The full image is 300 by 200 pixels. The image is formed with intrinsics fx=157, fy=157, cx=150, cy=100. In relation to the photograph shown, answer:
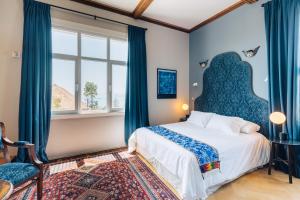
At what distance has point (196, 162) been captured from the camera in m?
1.81

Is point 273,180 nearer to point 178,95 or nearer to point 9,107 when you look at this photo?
point 178,95

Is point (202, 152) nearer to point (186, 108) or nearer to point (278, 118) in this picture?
→ point (278, 118)

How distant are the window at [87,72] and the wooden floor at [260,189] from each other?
2493 millimetres

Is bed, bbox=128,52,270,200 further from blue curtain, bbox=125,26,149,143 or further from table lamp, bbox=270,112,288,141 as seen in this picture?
blue curtain, bbox=125,26,149,143

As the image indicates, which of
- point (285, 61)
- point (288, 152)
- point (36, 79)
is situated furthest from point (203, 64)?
point (36, 79)

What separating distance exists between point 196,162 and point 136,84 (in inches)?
86.4

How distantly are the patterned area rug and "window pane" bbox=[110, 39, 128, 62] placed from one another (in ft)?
7.12

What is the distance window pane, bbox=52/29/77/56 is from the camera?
293cm

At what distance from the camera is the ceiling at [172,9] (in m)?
3.08

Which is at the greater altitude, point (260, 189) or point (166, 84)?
point (166, 84)

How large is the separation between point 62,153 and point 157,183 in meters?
1.95

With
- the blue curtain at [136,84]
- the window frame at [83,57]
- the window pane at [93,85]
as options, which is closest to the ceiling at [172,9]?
the blue curtain at [136,84]

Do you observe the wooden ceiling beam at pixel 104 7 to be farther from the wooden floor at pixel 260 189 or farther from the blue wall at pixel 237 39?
the wooden floor at pixel 260 189

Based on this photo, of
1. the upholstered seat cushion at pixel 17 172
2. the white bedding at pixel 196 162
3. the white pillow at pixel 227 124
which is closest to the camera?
the upholstered seat cushion at pixel 17 172
